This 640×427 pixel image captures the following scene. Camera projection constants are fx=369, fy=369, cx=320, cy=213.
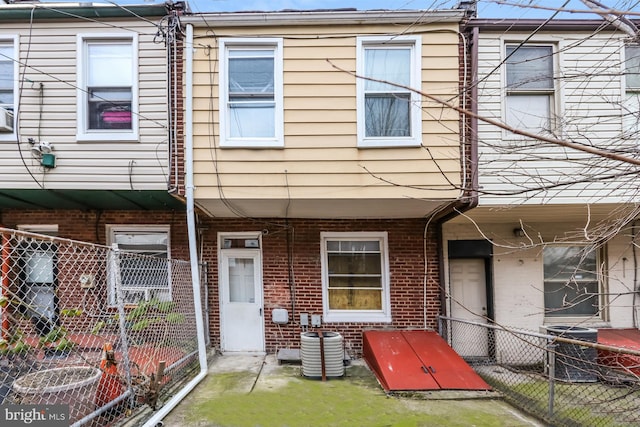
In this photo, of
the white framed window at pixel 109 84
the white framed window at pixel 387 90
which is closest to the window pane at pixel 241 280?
the white framed window at pixel 109 84

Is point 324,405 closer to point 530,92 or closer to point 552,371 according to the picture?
point 552,371

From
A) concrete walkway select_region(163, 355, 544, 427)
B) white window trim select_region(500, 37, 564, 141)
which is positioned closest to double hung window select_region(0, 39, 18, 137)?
concrete walkway select_region(163, 355, 544, 427)

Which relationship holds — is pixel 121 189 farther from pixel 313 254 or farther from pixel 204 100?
pixel 313 254

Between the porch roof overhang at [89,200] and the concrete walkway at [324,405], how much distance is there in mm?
3002

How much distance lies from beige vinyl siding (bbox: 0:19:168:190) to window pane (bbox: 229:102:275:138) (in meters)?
1.12

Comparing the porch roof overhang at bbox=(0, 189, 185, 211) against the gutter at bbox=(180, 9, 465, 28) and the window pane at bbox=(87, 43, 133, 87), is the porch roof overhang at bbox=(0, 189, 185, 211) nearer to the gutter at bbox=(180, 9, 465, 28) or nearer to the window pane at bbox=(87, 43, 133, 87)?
the window pane at bbox=(87, 43, 133, 87)

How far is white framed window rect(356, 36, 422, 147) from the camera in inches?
223

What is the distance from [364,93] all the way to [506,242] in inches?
153

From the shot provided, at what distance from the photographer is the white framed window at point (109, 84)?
586 centimetres

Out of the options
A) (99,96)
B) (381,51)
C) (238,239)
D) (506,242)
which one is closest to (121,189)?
(99,96)

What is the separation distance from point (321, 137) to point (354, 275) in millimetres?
2835

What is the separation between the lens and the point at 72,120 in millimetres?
5766

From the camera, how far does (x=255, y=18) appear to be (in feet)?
18.3

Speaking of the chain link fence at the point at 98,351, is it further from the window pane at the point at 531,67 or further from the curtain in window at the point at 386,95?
the window pane at the point at 531,67
